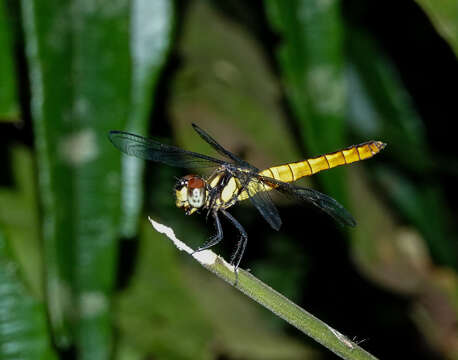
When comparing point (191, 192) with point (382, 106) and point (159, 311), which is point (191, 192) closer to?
point (159, 311)

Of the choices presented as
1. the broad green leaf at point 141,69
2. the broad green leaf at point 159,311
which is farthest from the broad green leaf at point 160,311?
the broad green leaf at point 141,69

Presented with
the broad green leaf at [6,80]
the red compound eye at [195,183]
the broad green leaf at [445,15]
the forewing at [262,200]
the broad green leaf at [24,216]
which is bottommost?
the broad green leaf at [24,216]

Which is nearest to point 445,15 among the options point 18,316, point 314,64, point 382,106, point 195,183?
point 314,64

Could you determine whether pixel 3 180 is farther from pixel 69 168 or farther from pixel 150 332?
pixel 150 332

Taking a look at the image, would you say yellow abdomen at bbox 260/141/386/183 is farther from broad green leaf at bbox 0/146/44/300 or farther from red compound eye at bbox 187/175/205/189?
broad green leaf at bbox 0/146/44/300

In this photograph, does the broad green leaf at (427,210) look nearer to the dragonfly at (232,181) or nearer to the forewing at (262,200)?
the dragonfly at (232,181)

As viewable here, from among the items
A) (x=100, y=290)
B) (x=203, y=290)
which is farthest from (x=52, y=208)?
(x=203, y=290)
